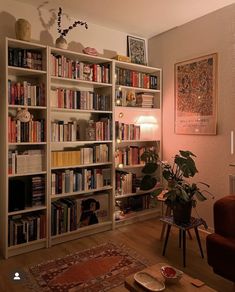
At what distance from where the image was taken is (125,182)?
3.43 metres

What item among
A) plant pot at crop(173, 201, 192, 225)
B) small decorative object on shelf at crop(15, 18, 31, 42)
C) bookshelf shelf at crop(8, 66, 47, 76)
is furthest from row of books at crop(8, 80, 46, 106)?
plant pot at crop(173, 201, 192, 225)

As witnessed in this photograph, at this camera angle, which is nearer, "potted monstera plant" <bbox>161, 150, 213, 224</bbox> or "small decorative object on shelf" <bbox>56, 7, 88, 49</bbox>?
"potted monstera plant" <bbox>161, 150, 213, 224</bbox>

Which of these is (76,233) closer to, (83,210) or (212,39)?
(83,210)

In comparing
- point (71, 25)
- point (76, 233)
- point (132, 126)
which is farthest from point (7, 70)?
point (76, 233)

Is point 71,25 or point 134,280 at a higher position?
point 71,25

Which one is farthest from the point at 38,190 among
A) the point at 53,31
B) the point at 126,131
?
the point at 53,31

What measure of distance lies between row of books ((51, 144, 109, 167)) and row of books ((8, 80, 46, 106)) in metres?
0.59

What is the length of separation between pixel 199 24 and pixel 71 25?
162 cm

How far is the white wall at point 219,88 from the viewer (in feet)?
9.52

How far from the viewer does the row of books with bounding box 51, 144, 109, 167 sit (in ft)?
9.37

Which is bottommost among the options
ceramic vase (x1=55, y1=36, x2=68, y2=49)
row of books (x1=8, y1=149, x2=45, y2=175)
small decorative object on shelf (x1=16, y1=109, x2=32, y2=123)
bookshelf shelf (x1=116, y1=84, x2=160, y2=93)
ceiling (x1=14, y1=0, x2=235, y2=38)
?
row of books (x1=8, y1=149, x2=45, y2=175)

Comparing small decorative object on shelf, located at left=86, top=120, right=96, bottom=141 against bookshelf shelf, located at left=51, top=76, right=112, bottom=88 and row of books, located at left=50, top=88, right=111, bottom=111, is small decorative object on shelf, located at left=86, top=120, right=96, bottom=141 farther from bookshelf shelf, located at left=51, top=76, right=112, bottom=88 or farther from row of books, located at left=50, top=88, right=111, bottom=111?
bookshelf shelf, located at left=51, top=76, right=112, bottom=88

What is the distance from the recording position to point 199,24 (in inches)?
126

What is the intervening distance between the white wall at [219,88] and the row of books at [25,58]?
5.99 ft
